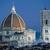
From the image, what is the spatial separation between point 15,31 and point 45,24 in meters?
8.62

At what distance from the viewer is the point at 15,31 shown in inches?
3605

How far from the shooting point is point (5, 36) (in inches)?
3494

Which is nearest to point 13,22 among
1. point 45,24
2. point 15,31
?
point 15,31

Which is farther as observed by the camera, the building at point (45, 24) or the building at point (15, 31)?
the building at point (15, 31)

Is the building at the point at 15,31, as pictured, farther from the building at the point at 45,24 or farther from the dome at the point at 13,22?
the building at the point at 45,24

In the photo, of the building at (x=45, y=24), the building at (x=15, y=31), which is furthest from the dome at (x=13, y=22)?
the building at (x=45, y=24)

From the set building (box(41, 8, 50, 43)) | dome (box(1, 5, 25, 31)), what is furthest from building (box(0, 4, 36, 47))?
building (box(41, 8, 50, 43))

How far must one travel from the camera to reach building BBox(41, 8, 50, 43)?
279ft

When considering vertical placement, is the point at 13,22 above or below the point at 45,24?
above

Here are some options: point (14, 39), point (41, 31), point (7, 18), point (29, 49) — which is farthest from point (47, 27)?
point (29, 49)

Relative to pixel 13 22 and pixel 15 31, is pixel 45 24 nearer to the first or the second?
pixel 15 31

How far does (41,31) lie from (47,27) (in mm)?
1780

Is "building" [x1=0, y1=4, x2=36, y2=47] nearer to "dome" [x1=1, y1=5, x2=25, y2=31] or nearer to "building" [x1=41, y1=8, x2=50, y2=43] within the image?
"dome" [x1=1, y1=5, x2=25, y2=31]

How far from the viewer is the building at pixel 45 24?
84.9m
